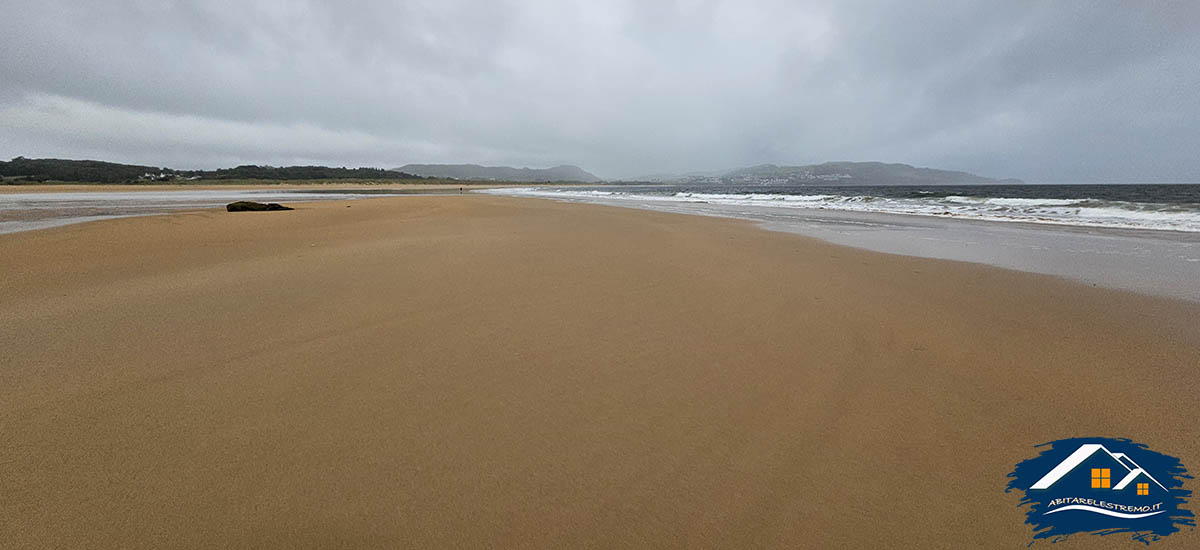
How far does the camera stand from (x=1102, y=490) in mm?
1598

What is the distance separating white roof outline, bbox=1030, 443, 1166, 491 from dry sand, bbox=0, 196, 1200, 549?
0.34 ft

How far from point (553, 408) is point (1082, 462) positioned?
6.80 ft

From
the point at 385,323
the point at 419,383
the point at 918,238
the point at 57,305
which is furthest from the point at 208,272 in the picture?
the point at 918,238

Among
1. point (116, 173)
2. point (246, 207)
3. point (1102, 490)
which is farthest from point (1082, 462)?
point (116, 173)

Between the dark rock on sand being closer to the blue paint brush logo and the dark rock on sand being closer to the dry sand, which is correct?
the dry sand

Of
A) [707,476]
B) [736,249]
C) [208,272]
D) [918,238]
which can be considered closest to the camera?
[707,476]

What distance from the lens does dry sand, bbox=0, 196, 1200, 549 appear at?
1.40m

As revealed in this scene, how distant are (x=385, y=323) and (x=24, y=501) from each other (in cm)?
177

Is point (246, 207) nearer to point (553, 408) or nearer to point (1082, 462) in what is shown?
point (553, 408)

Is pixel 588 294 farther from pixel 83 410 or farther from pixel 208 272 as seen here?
pixel 208 272

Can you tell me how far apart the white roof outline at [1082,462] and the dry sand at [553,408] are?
10 cm

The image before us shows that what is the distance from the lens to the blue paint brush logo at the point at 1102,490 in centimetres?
143

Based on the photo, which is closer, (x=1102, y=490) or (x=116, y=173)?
(x=1102, y=490)

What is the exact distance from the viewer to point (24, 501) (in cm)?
139
